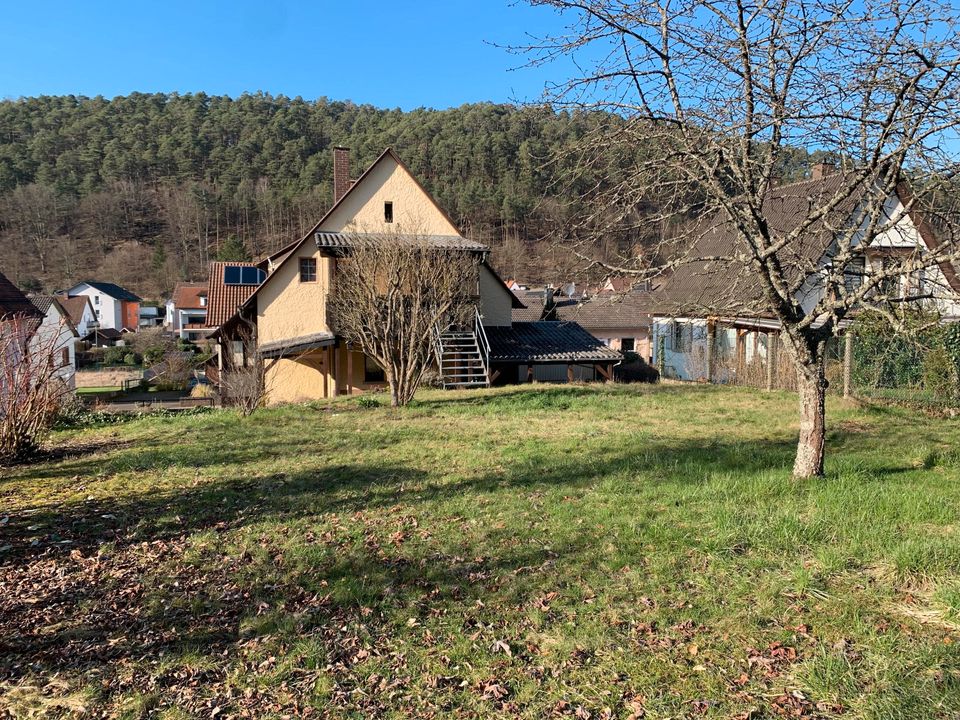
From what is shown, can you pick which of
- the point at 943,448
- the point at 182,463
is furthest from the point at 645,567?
the point at 182,463

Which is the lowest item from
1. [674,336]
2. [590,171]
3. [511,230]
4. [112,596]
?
[112,596]

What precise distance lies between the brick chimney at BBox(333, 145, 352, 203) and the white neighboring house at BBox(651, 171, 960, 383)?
13.7m

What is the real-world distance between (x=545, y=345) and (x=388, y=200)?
8.19 metres

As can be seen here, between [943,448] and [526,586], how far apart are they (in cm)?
695

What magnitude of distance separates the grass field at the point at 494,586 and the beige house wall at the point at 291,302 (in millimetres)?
15428

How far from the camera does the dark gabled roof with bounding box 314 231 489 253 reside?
17.3 metres

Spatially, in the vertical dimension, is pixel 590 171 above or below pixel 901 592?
above

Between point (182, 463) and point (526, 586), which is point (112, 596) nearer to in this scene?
point (526, 586)

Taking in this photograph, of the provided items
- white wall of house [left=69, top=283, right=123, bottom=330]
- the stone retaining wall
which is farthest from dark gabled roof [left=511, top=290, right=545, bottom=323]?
white wall of house [left=69, top=283, right=123, bottom=330]

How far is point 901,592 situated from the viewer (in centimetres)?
418

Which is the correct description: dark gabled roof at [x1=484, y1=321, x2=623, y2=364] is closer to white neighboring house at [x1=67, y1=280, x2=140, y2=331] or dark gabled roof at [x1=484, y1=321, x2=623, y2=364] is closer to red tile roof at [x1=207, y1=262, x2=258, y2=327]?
red tile roof at [x1=207, y1=262, x2=258, y2=327]

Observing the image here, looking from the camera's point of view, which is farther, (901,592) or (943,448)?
(943,448)

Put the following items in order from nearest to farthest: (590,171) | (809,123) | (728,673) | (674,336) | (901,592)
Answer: (728,673) → (901,592) → (809,123) → (590,171) → (674,336)

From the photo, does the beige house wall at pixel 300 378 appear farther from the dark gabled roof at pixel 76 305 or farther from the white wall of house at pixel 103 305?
the white wall of house at pixel 103 305
